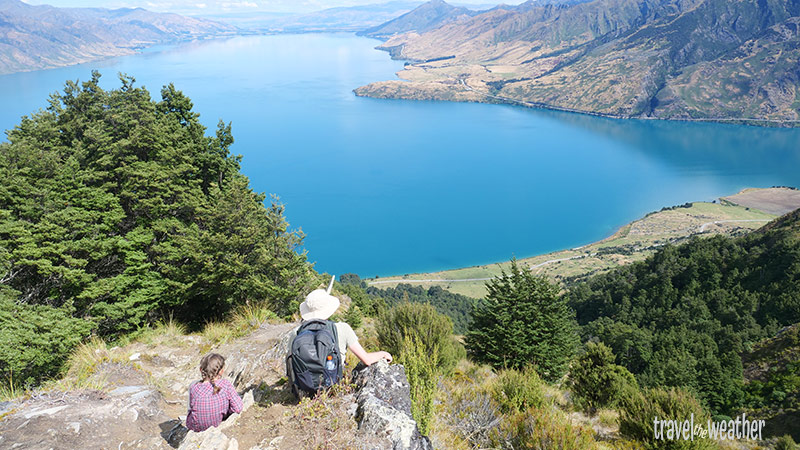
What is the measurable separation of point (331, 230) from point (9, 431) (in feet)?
310

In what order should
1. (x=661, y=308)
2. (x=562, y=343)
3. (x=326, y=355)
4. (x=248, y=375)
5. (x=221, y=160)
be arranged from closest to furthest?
1. (x=326, y=355)
2. (x=248, y=375)
3. (x=562, y=343)
4. (x=221, y=160)
5. (x=661, y=308)

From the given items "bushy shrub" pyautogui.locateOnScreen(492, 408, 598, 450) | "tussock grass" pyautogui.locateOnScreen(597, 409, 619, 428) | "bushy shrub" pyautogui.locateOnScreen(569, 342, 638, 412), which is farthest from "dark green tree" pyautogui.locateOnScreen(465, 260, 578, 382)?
"bushy shrub" pyautogui.locateOnScreen(492, 408, 598, 450)

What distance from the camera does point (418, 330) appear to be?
13.6 meters

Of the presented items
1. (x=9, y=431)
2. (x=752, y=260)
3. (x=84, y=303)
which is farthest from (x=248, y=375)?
(x=752, y=260)

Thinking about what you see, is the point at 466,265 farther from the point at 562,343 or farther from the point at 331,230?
the point at 562,343

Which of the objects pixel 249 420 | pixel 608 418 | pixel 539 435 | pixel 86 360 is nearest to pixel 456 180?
pixel 608 418

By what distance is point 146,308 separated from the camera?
686 inches

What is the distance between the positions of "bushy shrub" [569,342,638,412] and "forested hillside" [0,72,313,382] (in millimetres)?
12878

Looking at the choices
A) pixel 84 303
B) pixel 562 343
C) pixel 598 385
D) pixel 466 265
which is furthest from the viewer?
pixel 466 265

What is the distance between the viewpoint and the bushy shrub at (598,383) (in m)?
14.6

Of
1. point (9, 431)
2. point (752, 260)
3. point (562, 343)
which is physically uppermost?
point (9, 431)

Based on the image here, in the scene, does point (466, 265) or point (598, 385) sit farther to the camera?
point (466, 265)

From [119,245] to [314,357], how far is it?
1678 centimetres

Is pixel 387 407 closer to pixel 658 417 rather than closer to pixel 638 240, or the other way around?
pixel 658 417
